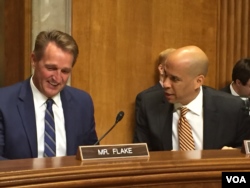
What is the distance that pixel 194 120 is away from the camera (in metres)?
2.85

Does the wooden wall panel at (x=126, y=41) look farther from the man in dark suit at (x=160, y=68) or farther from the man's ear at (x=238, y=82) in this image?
the man's ear at (x=238, y=82)

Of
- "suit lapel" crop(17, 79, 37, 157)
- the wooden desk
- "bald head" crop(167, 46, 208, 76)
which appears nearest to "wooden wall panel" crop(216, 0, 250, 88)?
"bald head" crop(167, 46, 208, 76)

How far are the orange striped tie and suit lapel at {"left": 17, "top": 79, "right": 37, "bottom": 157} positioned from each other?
27.1 inches

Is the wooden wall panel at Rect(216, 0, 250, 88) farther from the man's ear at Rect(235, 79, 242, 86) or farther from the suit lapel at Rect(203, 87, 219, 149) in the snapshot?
the suit lapel at Rect(203, 87, 219, 149)

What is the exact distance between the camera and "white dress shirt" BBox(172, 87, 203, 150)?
2816 mm

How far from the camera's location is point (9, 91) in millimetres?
2658

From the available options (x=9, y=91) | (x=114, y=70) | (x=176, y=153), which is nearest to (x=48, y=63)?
(x=9, y=91)

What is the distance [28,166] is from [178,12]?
2.69 m

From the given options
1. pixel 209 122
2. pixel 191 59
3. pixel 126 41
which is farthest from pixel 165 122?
pixel 126 41

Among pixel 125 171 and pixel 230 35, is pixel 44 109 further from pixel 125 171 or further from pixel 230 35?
pixel 230 35

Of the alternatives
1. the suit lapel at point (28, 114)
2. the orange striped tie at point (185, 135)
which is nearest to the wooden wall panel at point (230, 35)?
the orange striped tie at point (185, 135)

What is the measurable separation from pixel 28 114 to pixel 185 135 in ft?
2.41

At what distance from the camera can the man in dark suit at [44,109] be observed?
254cm

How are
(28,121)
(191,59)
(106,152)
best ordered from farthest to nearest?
(191,59)
(28,121)
(106,152)
